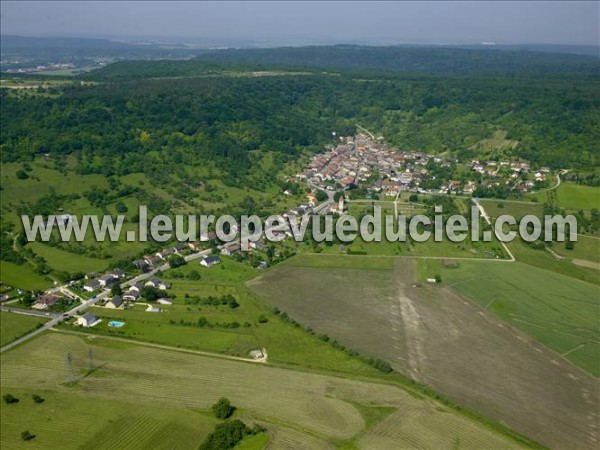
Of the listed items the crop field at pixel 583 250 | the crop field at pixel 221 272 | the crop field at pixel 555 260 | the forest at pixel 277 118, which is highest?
the forest at pixel 277 118

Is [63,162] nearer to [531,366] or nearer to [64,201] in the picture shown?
[64,201]

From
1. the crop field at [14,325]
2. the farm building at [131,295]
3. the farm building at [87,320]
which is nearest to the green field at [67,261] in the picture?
the farm building at [131,295]

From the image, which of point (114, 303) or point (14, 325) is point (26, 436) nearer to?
point (14, 325)

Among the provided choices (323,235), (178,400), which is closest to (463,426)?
(178,400)

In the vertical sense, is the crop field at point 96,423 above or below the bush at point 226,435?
below

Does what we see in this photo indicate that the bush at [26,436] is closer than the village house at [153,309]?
Yes

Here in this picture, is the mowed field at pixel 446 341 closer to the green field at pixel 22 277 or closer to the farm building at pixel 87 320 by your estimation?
the farm building at pixel 87 320
